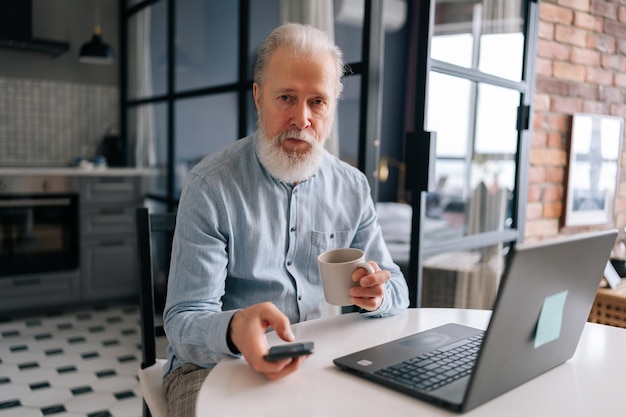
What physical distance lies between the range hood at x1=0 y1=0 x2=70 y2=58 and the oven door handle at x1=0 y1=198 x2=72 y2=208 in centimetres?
113

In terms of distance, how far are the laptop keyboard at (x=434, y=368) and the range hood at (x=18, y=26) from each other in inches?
153

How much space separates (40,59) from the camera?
4.36m

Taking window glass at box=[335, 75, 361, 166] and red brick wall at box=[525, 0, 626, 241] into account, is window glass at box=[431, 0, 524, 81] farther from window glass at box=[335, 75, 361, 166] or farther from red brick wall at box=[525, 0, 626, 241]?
window glass at box=[335, 75, 361, 166]

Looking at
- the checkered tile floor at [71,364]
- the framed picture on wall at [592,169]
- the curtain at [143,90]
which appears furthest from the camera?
the curtain at [143,90]

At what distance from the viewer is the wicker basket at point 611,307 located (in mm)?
2094

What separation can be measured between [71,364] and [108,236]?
1210 mm

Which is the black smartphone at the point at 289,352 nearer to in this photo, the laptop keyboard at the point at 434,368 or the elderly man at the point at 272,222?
Answer: the laptop keyboard at the point at 434,368

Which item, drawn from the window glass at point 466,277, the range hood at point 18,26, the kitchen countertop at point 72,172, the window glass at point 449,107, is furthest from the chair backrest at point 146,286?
the range hood at point 18,26

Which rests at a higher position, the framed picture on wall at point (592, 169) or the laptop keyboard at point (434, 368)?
the framed picture on wall at point (592, 169)

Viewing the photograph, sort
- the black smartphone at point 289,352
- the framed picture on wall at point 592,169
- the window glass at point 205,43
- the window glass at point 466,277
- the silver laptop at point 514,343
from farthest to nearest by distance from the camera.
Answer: the window glass at point 205,43, the framed picture on wall at point 592,169, the window glass at point 466,277, the black smartphone at point 289,352, the silver laptop at point 514,343

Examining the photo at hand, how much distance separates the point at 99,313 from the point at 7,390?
128 cm

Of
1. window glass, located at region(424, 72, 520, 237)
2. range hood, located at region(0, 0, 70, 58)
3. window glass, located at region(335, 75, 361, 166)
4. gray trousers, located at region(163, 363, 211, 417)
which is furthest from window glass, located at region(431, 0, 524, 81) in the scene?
range hood, located at region(0, 0, 70, 58)

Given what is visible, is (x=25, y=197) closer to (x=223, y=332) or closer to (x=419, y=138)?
(x=419, y=138)

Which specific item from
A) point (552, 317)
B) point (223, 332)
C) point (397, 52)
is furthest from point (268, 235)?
point (397, 52)
